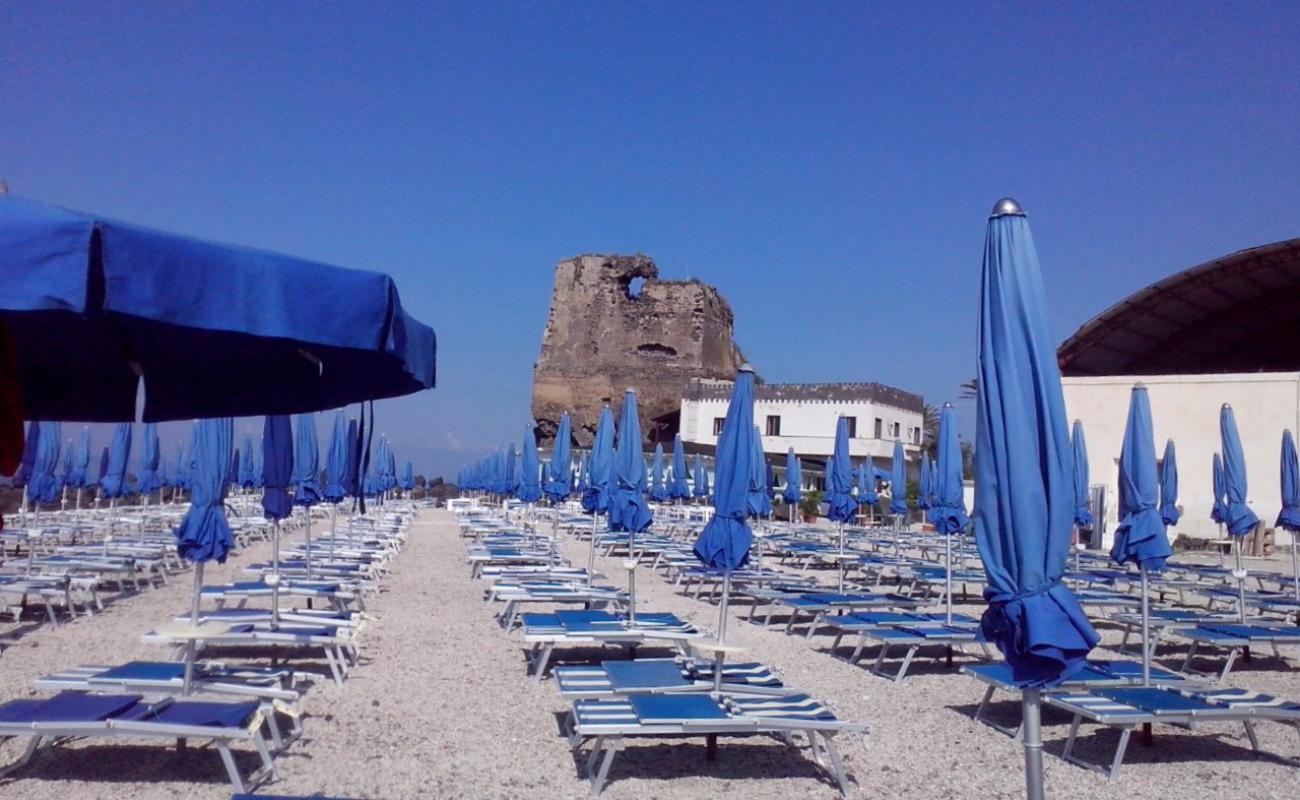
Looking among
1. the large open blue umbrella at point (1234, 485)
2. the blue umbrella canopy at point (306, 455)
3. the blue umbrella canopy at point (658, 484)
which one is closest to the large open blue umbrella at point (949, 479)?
the large open blue umbrella at point (1234, 485)

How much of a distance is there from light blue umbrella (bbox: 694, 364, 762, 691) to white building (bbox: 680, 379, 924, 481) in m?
31.3

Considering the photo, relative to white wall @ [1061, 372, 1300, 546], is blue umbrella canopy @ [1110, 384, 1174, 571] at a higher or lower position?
lower

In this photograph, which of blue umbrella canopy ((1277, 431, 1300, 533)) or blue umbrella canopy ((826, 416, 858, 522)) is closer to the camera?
blue umbrella canopy ((1277, 431, 1300, 533))

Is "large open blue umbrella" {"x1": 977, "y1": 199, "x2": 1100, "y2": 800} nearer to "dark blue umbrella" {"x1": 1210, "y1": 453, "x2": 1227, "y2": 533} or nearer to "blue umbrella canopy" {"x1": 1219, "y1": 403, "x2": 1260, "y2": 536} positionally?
"blue umbrella canopy" {"x1": 1219, "y1": 403, "x2": 1260, "y2": 536}

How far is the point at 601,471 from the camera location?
11984mm

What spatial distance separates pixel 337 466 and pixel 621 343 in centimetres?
3425

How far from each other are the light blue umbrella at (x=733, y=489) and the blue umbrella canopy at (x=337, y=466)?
28.1 feet

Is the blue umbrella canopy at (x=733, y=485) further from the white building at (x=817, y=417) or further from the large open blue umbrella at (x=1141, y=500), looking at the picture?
the white building at (x=817, y=417)

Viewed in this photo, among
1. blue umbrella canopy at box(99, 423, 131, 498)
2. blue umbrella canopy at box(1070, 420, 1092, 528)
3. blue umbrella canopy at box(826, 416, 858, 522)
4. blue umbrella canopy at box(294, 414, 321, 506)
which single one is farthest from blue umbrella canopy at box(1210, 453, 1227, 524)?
blue umbrella canopy at box(99, 423, 131, 498)

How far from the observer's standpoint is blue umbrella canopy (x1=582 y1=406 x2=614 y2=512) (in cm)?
1140

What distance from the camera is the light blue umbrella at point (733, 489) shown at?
6.52 meters

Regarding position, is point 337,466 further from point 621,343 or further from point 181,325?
point 621,343

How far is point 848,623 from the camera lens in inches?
344

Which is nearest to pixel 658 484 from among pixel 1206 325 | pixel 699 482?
pixel 699 482
